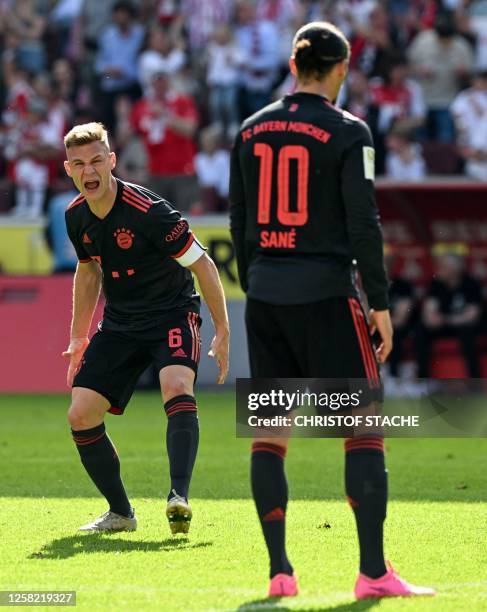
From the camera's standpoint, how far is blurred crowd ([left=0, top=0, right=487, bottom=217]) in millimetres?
17969

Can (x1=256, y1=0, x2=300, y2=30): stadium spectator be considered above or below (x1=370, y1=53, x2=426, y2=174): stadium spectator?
above

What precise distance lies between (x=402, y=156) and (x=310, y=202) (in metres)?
12.5

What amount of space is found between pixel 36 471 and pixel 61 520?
7.83 ft

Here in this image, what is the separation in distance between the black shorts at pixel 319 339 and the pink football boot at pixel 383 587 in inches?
30.4

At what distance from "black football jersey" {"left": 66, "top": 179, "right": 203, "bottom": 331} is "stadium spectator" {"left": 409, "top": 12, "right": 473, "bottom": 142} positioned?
1179 cm

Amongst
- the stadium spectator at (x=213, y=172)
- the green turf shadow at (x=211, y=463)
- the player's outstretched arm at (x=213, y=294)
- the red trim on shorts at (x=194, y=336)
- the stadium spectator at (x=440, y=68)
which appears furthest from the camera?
the stadium spectator at (x=440, y=68)

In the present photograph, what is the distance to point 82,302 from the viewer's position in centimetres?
761

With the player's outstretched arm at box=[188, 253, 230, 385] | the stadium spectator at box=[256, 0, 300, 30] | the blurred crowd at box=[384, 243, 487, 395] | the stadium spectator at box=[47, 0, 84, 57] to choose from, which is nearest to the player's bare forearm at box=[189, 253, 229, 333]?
the player's outstretched arm at box=[188, 253, 230, 385]

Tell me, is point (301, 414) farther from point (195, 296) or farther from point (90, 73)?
point (90, 73)

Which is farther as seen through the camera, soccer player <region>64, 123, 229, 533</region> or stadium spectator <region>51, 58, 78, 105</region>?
stadium spectator <region>51, 58, 78, 105</region>

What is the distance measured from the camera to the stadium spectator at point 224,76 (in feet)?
62.3

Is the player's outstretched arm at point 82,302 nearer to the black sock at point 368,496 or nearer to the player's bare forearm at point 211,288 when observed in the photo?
the player's bare forearm at point 211,288

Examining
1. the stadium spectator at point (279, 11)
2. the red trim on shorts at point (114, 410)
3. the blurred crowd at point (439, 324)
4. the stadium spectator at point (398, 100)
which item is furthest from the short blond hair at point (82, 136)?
the stadium spectator at point (279, 11)

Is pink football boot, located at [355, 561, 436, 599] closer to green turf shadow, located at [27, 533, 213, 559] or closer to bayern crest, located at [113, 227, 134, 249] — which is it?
green turf shadow, located at [27, 533, 213, 559]
